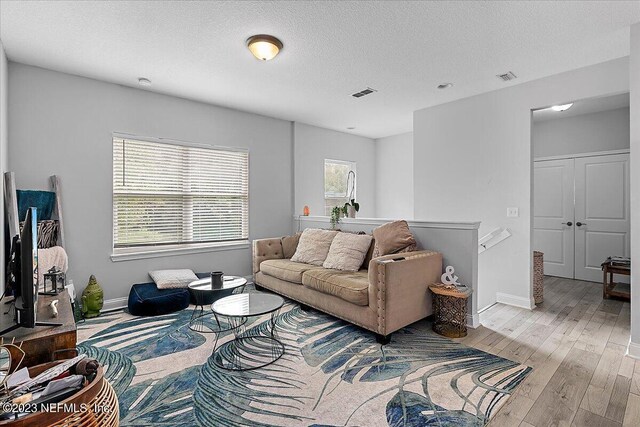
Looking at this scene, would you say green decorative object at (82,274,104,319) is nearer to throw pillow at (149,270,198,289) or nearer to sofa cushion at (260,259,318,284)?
throw pillow at (149,270,198,289)

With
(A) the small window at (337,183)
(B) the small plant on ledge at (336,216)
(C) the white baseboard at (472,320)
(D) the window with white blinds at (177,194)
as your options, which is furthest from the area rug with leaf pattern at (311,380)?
(A) the small window at (337,183)

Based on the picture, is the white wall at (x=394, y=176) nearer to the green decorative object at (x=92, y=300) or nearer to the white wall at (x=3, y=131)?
the green decorative object at (x=92, y=300)

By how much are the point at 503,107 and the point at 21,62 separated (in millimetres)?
5255

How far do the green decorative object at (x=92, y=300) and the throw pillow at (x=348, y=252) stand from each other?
2.48 metres

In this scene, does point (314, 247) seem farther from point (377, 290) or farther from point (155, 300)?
point (155, 300)

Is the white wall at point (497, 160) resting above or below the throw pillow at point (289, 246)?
above

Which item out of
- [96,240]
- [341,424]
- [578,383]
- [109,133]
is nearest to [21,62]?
[109,133]

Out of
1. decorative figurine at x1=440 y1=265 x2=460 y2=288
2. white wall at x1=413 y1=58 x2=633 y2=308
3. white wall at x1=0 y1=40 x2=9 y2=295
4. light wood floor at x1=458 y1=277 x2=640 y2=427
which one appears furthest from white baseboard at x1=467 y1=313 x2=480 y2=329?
white wall at x1=0 y1=40 x2=9 y2=295

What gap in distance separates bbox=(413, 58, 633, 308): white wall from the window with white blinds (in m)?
2.89

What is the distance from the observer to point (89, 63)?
10.4 feet

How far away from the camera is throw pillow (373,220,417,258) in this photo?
330cm

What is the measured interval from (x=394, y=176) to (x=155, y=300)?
4.84 metres

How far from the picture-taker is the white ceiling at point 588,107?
4.35 meters

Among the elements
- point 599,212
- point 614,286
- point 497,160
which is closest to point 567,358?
point 497,160
